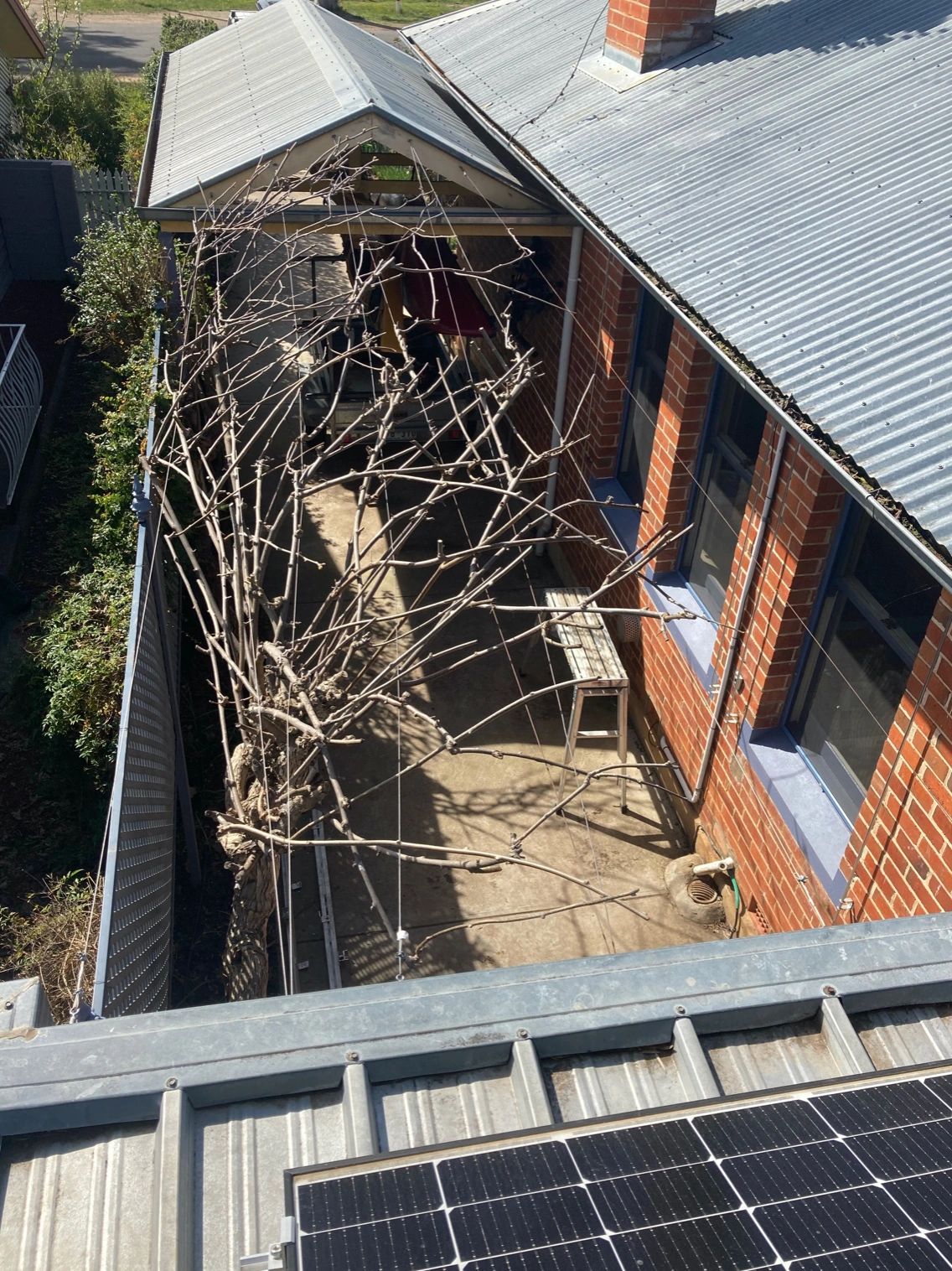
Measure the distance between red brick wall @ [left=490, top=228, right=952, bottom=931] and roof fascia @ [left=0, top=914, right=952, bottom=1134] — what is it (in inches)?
50.1

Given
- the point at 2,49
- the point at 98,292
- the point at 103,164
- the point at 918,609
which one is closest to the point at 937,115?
the point at 918,609

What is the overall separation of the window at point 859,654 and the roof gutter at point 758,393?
0.70m

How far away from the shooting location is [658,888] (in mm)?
6922

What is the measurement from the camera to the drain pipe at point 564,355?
8.59m

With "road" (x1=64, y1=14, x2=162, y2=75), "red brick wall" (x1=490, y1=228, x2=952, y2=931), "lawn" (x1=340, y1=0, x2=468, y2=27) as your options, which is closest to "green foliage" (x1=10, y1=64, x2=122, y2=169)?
"red brick wall" (x1=490, y1=228, x2=952, y2=931)

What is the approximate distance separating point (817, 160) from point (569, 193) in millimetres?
1739

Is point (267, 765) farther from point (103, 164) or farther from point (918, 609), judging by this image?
point (103, 164)

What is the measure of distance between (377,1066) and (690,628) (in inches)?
186

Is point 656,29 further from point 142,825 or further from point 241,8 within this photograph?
point 241,8

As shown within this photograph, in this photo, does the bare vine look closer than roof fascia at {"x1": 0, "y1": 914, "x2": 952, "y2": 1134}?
No

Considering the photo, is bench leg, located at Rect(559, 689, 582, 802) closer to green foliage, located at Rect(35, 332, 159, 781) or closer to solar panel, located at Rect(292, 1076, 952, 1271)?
green foliage, located at Rect(35, 332, 159, 781)

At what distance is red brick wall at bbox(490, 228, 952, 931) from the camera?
179 inches

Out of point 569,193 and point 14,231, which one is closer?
point 569,193

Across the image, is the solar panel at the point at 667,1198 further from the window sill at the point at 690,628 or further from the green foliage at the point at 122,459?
the green foliage at the point at 122,459
